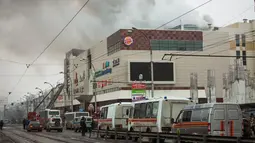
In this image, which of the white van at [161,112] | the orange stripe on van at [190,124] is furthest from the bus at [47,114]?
the orange stripe on van at [190,124]

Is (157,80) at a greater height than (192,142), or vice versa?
(157,80)

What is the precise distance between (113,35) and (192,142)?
6632 centimetres

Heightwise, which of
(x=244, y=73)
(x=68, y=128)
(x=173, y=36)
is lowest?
→ (x=68, y=128)

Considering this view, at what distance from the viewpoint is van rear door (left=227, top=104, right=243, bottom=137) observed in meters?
21.1

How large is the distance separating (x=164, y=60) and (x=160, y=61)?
53.8 inches

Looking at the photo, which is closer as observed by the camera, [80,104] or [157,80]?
[157,80]

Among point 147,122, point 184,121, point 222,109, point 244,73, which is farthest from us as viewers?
point 244,73

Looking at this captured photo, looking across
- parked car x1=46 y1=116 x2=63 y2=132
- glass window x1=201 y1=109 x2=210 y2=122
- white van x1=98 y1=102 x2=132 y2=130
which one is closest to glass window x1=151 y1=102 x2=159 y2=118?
glass window x1=201 y1=109 x2=210 y2=122

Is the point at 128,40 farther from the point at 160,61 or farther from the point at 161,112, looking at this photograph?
the point at 161,112

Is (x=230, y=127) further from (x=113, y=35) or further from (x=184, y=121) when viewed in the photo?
(x=113, y=35)

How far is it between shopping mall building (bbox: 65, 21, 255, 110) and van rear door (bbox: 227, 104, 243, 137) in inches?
2206

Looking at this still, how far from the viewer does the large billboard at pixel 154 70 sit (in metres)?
80.0

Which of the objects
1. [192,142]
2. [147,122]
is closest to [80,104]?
[147,122]

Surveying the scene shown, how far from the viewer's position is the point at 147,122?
27.2 metres
